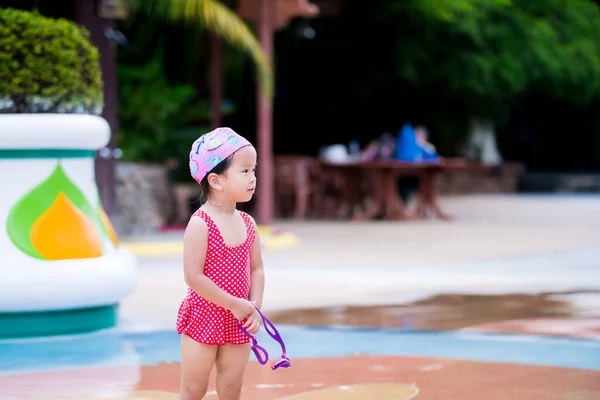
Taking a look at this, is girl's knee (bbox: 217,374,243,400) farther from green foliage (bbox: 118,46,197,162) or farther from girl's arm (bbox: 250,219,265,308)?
green foliage (bbox: 118,46,197,162)

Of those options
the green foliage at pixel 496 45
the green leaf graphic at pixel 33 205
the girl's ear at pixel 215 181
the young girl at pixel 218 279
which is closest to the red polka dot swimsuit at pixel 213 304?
the young girl at pixel 218 279

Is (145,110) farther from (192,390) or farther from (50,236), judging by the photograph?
(192,390)

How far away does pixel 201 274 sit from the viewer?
386 cm

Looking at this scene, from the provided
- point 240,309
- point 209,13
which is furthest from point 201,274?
point 209,13

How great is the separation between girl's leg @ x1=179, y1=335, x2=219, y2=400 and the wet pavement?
2.46 ft

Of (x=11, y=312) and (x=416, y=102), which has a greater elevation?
(x=416, y=102)

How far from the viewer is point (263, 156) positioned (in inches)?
602

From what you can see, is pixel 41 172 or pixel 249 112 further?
pixel 249 112

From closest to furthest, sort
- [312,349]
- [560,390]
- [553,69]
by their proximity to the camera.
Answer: [560,390], [312,349], [553,69]

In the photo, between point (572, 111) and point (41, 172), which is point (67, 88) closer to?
point (41, 172)

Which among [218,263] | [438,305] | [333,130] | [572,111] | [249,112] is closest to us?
[218,263]

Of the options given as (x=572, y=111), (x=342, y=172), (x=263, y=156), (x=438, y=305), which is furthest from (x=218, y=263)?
(x=572, y=111)

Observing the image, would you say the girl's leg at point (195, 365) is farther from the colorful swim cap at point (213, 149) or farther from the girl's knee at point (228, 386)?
the colorful swim cap at point (213, 149)

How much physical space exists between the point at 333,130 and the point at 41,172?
2003cm
